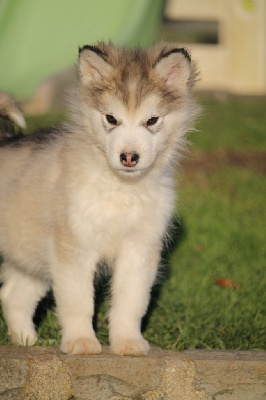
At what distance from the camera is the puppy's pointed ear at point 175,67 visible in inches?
158

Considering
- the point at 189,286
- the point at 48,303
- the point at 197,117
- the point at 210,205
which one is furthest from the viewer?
the point at 210,205

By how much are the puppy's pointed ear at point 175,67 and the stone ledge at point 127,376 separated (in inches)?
63.6

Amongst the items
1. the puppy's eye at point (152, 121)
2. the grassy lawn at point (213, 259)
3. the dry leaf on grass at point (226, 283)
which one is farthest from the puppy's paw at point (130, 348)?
the dry leaf on grass at point (226, 283)

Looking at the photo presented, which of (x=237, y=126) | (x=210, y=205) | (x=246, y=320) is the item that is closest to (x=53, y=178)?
(x=246, y=320)

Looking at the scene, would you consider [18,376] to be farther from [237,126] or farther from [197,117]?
[237,126]

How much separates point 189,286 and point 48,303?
115 centimetres

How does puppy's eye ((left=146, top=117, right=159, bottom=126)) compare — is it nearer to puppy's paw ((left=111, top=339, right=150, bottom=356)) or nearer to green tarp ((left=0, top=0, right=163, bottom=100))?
puppy's paw ((left=111, top=339, right=150, bottom=356))

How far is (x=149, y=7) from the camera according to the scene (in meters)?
8.95

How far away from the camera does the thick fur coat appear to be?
12.8 ft

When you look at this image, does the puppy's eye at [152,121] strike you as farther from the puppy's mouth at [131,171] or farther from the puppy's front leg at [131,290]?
the puppy's front leg at [131,290]

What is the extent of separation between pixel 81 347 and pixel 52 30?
5340 mm

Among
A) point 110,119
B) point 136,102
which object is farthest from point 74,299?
point 136,102

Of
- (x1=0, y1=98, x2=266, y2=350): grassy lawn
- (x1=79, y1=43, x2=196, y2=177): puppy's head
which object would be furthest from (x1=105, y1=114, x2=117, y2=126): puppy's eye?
(x1=0, y1=98, x2=266, y2=350): grassy lawn

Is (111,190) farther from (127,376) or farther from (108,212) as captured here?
(127,376)
